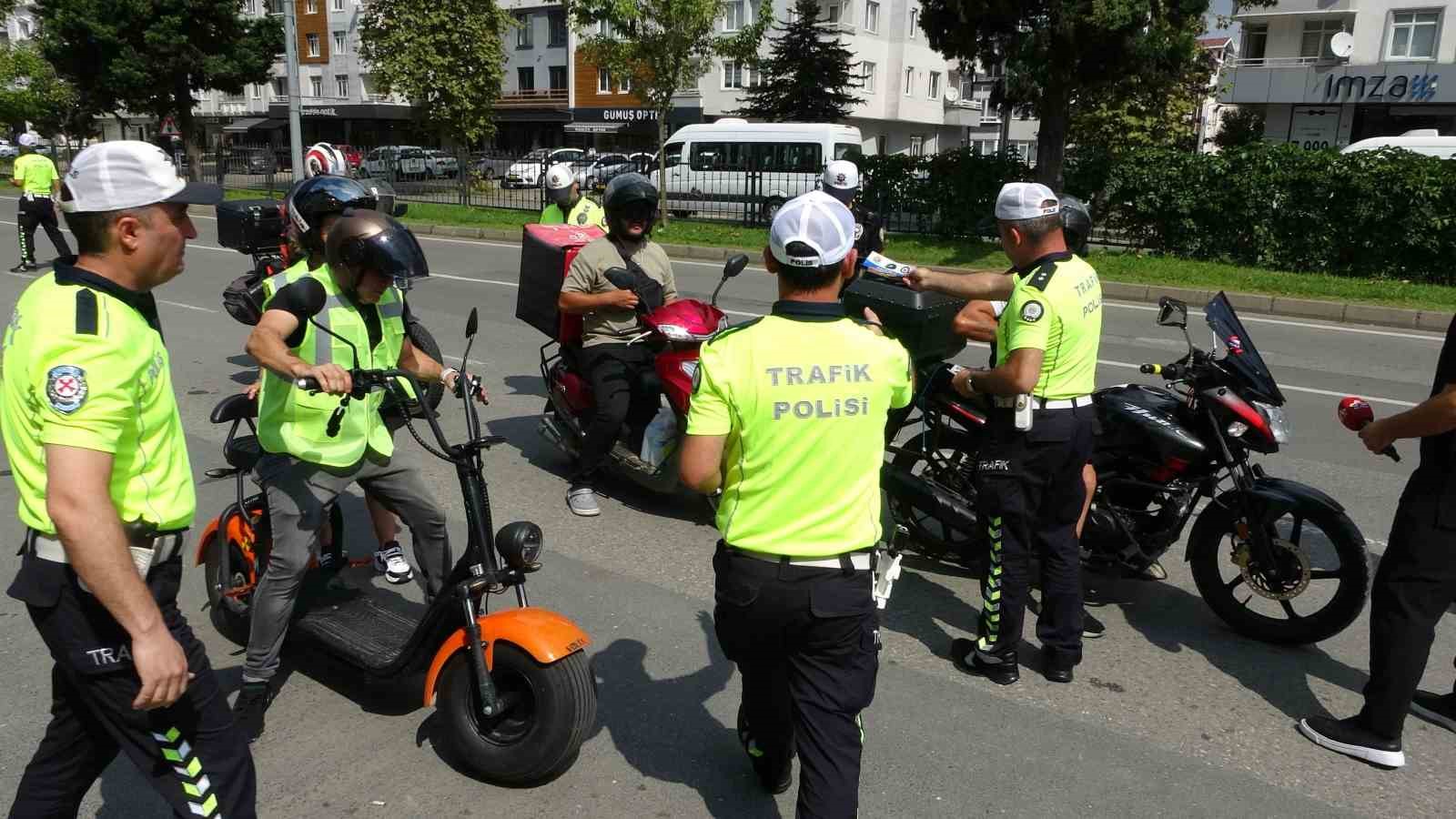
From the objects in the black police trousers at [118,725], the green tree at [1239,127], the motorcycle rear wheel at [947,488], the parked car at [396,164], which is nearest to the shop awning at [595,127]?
the parked car at [396,164]

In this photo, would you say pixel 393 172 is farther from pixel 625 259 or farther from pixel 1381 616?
pixel 1381 616

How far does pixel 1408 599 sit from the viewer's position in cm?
338

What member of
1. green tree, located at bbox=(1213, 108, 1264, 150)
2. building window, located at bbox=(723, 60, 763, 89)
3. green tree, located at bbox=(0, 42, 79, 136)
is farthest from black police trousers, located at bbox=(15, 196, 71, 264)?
building window, located at bbox=(723, 60, 763, 89)

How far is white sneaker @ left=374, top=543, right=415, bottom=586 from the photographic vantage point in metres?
4.55

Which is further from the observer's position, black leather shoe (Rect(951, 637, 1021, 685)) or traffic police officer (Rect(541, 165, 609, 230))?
traffic police officer (Rect(541, 165, 609, 230))

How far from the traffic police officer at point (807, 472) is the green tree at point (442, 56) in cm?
3530

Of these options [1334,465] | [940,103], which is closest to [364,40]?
[940,103]

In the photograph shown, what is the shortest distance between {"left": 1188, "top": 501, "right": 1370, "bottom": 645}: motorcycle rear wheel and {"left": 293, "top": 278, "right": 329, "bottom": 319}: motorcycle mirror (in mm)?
3442

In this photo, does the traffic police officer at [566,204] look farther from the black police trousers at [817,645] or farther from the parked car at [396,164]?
the parked car at [396,164]

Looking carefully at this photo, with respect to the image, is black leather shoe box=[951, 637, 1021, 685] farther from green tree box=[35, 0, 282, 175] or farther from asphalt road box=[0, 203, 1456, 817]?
green tree box=[35, 0, 282, 175]

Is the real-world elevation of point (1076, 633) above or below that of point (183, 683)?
below

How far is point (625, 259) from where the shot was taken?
19.1 feet

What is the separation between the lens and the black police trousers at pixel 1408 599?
131 inches

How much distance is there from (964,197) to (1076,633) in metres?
15.3
